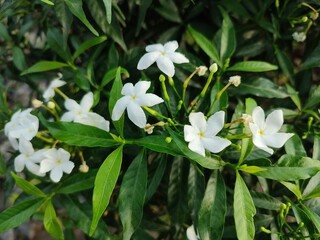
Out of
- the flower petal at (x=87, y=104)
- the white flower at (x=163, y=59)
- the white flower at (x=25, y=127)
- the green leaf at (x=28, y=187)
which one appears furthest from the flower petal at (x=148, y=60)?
the green leaf at (x=28, y=187)

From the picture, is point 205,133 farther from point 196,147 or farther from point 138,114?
point 138,114

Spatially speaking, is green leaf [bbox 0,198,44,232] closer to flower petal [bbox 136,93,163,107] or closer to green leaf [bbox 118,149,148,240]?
green leaf [bbox 118,149,148,240]

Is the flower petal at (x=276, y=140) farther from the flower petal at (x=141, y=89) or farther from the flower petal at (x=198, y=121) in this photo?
the flower petal at (x=141, y=89)

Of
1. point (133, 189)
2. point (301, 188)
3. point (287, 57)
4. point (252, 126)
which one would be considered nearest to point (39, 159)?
point (133, 189)

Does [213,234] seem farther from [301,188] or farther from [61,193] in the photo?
[61,193]

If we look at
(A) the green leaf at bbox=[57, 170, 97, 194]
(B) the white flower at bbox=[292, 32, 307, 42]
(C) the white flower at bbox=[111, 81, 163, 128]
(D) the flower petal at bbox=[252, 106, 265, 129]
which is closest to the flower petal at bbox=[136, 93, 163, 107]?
(C) the white flower at bbox=[111, 81, 163, 128]
